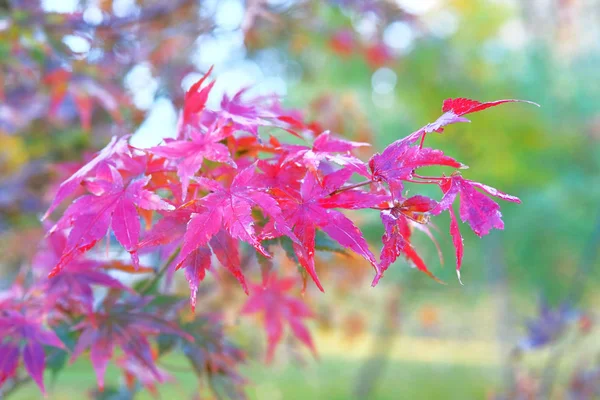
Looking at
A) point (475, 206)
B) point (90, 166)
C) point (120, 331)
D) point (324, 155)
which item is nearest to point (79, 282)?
point (120, 331)

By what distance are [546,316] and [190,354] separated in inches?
48.2

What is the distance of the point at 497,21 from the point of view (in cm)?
654

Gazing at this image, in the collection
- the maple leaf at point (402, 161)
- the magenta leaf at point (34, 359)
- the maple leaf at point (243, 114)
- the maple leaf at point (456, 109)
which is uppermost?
the maple leaf at point (456, 109)

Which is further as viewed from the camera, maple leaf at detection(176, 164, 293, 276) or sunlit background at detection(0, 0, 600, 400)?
sunlit background at detection(0, 0, 600, 400)

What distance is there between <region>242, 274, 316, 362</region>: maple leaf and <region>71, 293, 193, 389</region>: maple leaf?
14.2 inches

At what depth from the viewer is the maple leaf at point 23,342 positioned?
90 cm

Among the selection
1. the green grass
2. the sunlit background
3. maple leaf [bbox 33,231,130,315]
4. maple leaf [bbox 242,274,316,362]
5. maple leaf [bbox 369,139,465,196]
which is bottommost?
the green grass

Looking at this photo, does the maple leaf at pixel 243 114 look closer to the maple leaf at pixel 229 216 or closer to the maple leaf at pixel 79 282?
the maple leaf at pixel 229 216

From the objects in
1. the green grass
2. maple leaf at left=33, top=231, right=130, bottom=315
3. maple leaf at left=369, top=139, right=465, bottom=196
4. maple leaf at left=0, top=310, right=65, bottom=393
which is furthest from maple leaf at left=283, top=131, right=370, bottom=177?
the green grass

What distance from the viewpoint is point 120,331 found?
96 cm

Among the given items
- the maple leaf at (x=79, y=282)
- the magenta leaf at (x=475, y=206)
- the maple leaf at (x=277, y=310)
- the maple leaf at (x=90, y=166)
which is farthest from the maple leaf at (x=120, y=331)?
the magenta leaf at (x=475, y=206)

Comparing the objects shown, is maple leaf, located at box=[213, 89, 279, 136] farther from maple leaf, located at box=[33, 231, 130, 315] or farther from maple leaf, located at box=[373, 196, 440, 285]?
maple leaf, located at box=[33, 231, 130, 315]

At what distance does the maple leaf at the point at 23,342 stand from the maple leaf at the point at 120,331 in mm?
51

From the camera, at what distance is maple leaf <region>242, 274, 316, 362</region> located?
4.23ft
